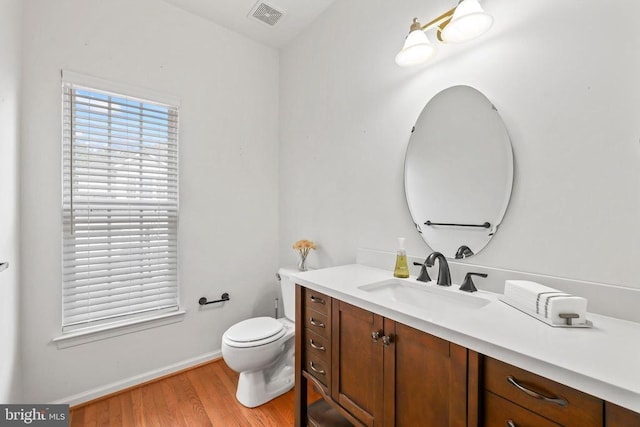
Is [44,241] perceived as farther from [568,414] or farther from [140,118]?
[568,414]

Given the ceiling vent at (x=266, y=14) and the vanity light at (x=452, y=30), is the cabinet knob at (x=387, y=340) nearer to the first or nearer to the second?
the vanity light at (x=452, y=30)

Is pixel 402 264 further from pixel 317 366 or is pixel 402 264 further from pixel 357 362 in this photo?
pixel 317 366

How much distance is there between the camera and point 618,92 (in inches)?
36.4

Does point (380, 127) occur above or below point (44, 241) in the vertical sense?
above

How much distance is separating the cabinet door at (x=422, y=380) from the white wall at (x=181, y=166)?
5.58 ft

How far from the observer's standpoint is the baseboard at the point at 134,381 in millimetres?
1751

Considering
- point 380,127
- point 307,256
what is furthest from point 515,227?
point 307,256

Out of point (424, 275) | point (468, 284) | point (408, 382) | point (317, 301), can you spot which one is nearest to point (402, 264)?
point (424, 275)

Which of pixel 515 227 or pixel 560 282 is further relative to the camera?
pixel 515 227

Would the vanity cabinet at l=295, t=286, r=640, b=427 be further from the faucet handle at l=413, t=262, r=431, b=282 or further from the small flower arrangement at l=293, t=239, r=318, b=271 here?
the small flower arrangement at l=293, t=239, r=318, b=271

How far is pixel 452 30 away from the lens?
3.89ft

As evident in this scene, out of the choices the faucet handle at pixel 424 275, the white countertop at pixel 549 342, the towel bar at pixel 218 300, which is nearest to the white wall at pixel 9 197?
the towel bar at pixel 218 300

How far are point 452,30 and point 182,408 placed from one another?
8.26 feet

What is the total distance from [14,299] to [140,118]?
1280mm
